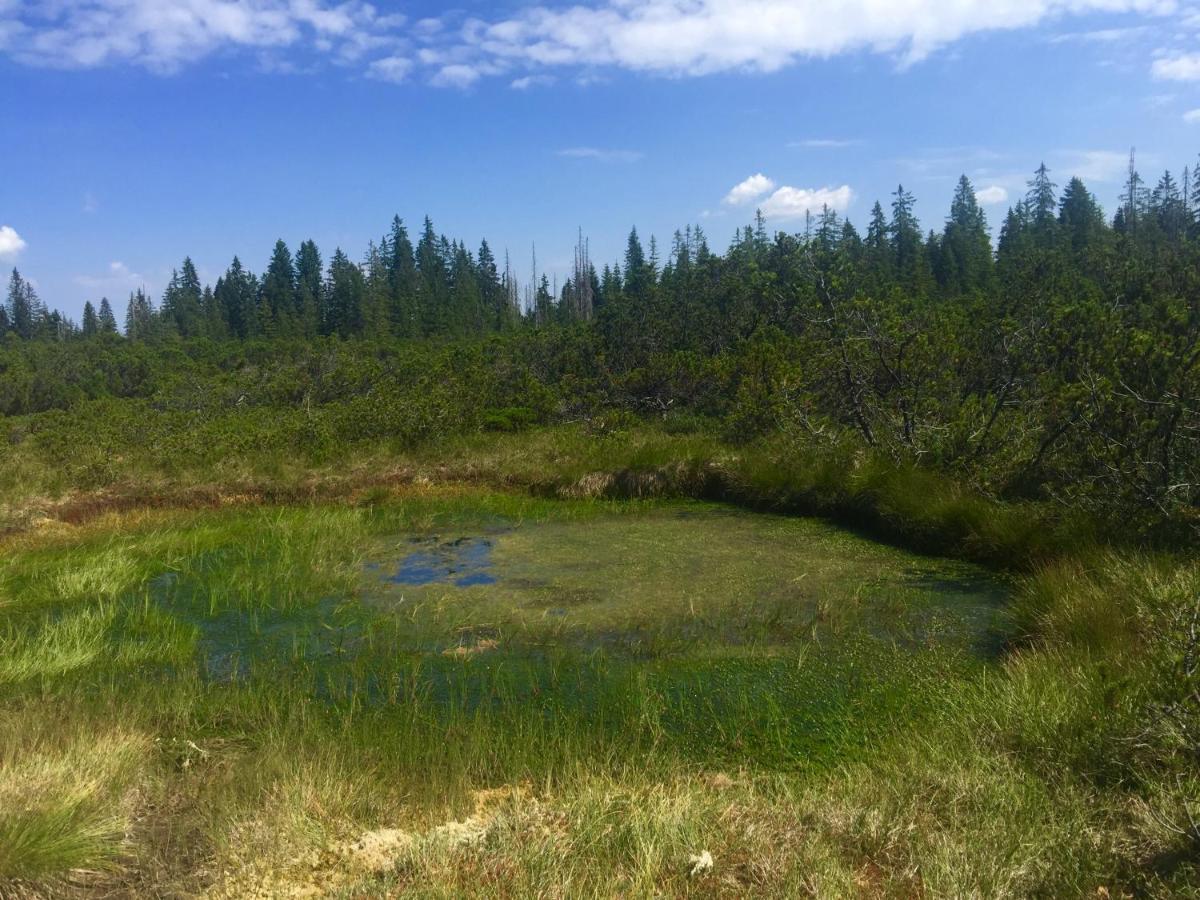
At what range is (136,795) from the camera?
3980 millimetres

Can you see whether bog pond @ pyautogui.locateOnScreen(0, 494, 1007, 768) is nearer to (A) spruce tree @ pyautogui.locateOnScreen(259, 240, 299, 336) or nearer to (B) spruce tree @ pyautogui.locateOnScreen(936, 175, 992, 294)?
(B) spruce tree @ pyautogui.locateOnScreen(936, 175, 992, 294)

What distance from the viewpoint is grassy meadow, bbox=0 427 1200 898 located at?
3.37 m

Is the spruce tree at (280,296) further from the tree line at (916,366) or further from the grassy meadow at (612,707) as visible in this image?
the grassy meadow at (612,707)

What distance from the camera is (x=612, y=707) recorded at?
5.22 metres

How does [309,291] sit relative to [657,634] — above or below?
above

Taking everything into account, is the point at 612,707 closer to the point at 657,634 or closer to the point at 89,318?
the point at 657,634

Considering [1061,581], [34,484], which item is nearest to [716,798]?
[1061,581]

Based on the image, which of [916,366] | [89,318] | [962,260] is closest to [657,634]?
[916,366]

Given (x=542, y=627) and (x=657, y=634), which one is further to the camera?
(x=542, y=627)

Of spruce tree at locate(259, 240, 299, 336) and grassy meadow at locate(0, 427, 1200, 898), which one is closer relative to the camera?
grassy meadow at locate(0, 427, 1200, 898)

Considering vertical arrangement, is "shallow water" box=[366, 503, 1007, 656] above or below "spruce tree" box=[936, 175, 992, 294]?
below

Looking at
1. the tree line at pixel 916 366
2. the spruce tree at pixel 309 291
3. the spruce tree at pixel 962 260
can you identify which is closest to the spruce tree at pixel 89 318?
the spruce tree at pixel 309 291

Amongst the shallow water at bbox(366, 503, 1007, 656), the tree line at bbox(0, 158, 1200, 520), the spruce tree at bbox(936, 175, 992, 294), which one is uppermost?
the spruce tree at bbox(936, 175, 992, 294)

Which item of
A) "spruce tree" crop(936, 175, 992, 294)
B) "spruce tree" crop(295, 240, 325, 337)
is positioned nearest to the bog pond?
"spruce tree" crop(936, 175, 992, 294)
